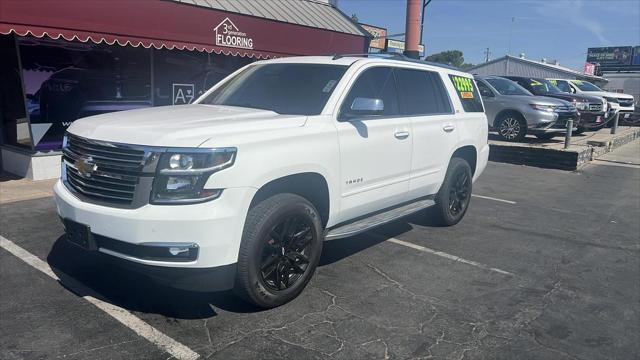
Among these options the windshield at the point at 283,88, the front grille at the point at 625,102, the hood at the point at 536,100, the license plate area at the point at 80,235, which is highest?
the windshield at the point at 283,88

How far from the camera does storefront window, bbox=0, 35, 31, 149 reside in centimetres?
816

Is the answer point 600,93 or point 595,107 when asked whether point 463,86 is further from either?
point 600,93

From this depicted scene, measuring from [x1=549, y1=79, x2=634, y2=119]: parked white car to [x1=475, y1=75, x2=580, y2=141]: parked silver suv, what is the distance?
6498 mm

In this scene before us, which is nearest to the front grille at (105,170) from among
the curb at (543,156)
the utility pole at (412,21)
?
the curb at (543,156)

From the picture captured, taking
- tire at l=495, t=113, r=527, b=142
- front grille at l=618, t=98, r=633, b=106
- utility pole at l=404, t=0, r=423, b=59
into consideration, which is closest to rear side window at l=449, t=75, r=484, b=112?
tire at l=495, t=113, r=527, b=142

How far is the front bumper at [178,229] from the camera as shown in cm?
314

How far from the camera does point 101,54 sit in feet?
29.3

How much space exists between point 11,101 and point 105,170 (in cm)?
666

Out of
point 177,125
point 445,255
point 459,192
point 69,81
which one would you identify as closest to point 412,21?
point 69,81

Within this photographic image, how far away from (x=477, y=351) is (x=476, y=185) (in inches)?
262

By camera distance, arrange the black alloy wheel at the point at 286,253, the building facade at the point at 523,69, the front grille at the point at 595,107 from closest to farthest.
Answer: the black alloy wheel at the point at 286,253, the front grille at the point at 595,107, the building facade at the point at 523,69

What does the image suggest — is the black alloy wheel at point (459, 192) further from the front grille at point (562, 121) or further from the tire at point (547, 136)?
the tire at point (547, 136)

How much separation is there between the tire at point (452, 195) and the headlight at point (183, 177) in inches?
137

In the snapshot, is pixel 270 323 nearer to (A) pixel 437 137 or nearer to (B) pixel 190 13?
(A) pixel 437 137
